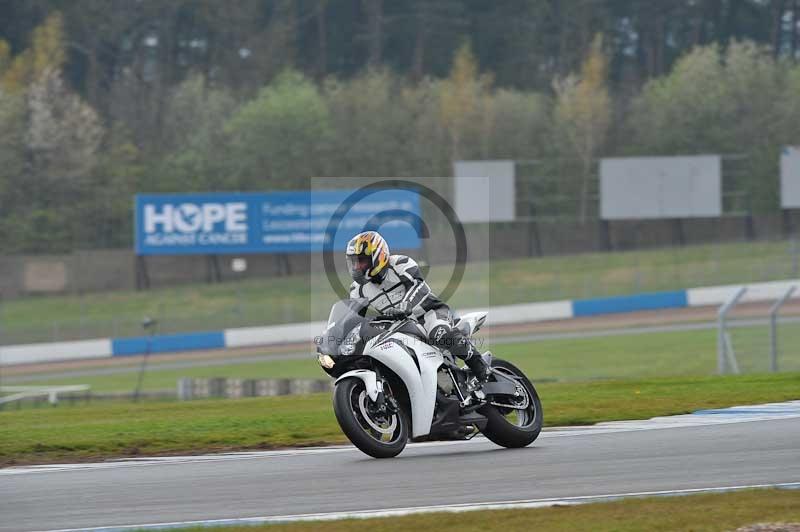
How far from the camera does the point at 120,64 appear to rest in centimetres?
8894

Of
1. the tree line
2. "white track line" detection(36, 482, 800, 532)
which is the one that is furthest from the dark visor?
the tree line

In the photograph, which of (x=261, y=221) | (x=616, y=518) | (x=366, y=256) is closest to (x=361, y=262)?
(x=366, y=256)

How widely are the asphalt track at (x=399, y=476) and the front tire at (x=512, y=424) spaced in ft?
0.50

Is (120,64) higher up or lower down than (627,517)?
higher up

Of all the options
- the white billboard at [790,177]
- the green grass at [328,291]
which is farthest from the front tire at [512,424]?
the white billboard at [790,177]

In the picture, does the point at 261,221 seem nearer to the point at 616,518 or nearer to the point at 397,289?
the point at 397,289

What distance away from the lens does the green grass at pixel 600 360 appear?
32594 mm

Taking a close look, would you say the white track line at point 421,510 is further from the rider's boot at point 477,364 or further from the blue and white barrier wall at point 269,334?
the blue and white barrier wall at point 269,334

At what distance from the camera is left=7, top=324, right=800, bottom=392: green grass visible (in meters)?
32.6

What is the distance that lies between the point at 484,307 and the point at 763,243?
551 inches

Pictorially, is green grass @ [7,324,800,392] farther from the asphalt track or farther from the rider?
the rider

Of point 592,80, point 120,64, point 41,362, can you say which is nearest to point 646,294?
point 41,362

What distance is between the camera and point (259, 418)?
14.6 m

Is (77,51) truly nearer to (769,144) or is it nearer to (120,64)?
(120,64)
